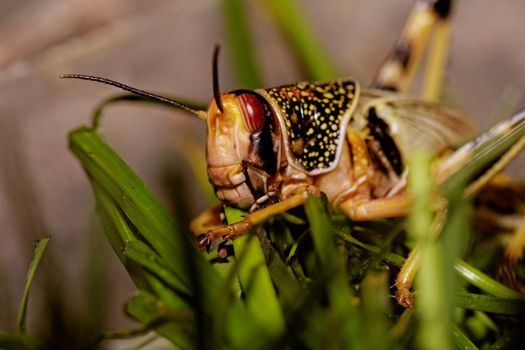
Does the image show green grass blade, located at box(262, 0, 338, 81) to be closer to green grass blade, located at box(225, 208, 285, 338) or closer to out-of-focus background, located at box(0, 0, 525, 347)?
out-of-focus background, located at box(0, 0, 525, 347)

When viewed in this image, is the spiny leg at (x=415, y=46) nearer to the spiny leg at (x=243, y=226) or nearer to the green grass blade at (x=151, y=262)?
the spiny leg at (x=243, y=226)

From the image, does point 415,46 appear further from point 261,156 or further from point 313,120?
point 261,156

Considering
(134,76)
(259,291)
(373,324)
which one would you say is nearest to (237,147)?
A: (259,291)

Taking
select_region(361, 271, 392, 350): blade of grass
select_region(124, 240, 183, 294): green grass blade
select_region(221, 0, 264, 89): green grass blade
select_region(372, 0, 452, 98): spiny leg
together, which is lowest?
select_region(361, 271, 392, 350): blade of grass

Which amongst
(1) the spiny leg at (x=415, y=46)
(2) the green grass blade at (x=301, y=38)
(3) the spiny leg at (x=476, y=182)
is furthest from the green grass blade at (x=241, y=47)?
(3) the spiny leg at (x=476, y=182)

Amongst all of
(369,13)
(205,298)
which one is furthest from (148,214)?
(369,13)

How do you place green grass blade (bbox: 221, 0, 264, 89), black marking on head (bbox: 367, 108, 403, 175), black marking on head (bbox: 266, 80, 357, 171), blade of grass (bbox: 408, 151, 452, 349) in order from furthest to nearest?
green grass blade (bbox: 221, 0, 264, 89) < black marking on head (bbox: 367, 108, 403, 175) < black marking on head (bbox: 266, 80, 357, 171) < blade of grass (bbox: 408, 151, 452, 349)

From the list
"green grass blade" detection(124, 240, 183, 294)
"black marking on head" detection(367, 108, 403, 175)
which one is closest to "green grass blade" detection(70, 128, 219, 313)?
"green grass blade" detection(124, 240, 183, 294)

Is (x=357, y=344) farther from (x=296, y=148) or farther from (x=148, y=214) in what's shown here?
(x=296, y=148)
